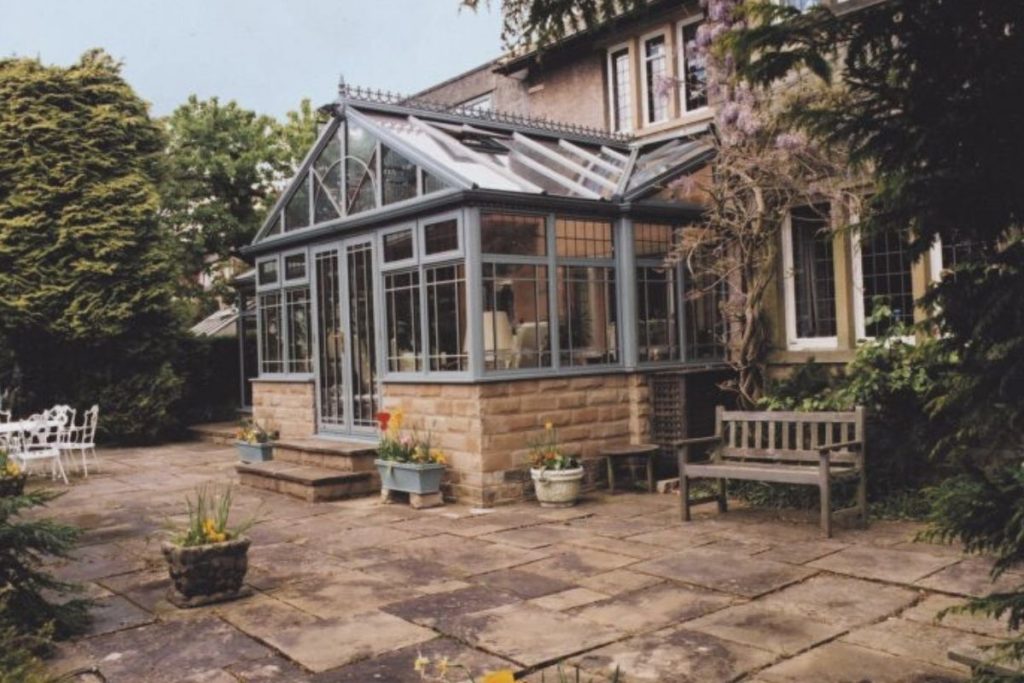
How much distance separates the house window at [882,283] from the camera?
9.70 m

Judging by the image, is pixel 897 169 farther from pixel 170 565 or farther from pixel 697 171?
pixel 697 171

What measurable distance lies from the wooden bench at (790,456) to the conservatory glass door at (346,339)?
440cm

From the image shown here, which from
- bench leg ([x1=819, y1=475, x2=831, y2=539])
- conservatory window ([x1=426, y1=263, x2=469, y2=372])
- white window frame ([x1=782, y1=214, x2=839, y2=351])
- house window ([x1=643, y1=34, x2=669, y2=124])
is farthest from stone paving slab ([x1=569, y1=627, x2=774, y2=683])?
house window ([x1=643, y1=34, x2=669, y2=124])

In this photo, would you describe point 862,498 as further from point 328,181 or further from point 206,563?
point 328,181

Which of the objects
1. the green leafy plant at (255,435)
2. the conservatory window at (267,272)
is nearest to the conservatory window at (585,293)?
the green leafy plant at (255,435)

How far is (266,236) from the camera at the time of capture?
13117 millimetres

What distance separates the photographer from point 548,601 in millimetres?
5496

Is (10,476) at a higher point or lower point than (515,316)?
lower

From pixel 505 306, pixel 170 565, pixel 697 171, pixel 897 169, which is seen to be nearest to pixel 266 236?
pixel 505 306

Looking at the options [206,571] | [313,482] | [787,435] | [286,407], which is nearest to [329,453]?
[313,482]

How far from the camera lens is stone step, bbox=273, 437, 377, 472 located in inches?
397

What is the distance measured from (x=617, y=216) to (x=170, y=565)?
646cm

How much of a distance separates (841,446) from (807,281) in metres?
3.85

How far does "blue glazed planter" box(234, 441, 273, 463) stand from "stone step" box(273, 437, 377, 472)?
0.19m
